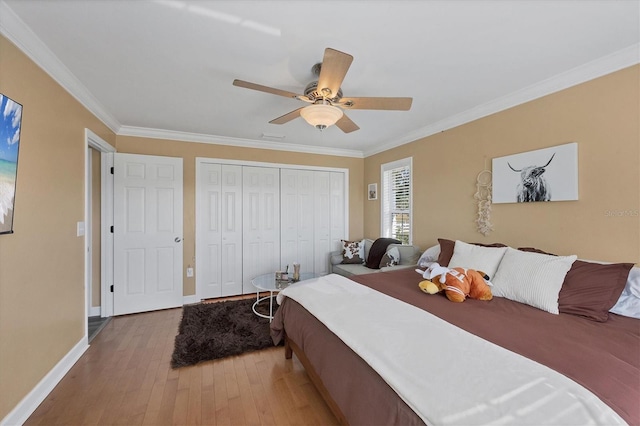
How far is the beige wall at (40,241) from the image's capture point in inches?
61.4

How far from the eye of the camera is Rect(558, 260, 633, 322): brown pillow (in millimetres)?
1592

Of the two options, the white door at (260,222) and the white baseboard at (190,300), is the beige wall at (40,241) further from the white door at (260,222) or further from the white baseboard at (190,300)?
the white door at (260,222)

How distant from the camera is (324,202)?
183 inches

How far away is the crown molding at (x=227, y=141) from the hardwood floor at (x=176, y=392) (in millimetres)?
2486

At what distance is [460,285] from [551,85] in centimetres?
181

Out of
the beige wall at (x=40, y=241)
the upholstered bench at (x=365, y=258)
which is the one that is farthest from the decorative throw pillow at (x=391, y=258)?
the beige wall at (x=40, y=241)

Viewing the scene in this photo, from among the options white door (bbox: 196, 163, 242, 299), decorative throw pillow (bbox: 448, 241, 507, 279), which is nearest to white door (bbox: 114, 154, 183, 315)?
white door (bbox: 196, 163, 242, 299)

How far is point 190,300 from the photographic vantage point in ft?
12.3

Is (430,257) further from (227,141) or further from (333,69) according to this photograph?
(227,141)

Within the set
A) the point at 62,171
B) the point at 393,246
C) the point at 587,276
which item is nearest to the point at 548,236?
the point at 587,276

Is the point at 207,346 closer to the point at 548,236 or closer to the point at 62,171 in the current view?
the point at 62,171

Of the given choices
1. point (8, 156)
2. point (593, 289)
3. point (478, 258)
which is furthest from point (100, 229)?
point (593, 289)

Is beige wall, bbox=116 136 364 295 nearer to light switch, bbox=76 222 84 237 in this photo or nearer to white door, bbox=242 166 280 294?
white door, bbox=242 166 280 294

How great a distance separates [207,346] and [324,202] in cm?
281
